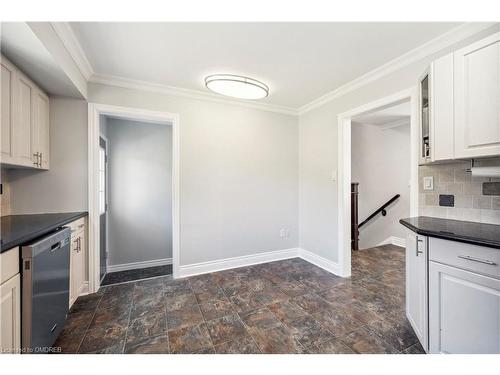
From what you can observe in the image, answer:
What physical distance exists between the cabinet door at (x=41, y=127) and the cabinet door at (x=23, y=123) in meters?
0.06

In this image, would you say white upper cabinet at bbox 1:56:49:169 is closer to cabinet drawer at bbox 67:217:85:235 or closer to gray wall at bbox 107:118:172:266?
cabinet drawer at bbox 67:217:85:235

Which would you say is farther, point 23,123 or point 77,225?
point 77,225

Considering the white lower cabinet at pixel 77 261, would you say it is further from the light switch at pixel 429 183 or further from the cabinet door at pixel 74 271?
the light switch at pixel 429 183

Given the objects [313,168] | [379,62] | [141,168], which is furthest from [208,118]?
[379,62]

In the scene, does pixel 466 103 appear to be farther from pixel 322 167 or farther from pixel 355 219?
pixel 355 219

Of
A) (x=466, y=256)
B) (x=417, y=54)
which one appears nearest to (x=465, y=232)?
(x=466, y=256)

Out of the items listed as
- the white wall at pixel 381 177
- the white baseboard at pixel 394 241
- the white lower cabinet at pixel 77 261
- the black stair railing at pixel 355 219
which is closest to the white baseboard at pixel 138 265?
the white lower cabinet at pixel 77 261

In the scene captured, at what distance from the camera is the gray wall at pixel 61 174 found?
209 centimetres

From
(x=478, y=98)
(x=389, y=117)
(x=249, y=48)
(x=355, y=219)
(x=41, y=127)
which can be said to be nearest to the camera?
(x=478, y=98)

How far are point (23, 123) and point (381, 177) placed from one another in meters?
5.06

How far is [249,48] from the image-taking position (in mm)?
1863

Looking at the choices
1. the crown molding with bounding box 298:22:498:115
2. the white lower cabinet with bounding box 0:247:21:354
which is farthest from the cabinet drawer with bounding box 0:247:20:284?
the crown molding with bounding box 298:22:498:115

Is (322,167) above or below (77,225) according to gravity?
above
